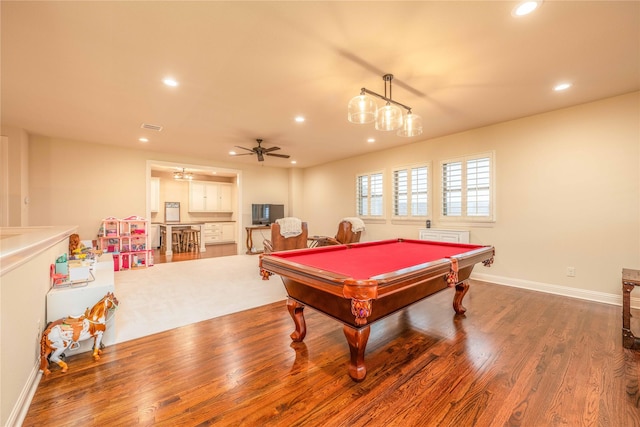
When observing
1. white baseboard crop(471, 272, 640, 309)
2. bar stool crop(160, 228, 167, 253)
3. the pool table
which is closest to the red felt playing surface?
the pool table

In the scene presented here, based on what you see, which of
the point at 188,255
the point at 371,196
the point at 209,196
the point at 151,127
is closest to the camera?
the point at 151,127

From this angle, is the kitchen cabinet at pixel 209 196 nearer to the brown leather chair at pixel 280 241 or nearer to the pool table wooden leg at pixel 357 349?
the brown leather chair at pixel 280 241

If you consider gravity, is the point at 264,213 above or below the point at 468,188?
below

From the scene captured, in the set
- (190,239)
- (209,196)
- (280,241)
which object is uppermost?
(209,196)

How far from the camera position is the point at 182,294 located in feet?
12.3

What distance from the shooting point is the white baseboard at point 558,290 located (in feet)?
10.8

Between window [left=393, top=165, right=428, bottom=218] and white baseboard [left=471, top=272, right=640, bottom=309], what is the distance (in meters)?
1.59

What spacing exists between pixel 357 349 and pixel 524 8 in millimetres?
2647

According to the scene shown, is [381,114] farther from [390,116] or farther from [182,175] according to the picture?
[182,175]

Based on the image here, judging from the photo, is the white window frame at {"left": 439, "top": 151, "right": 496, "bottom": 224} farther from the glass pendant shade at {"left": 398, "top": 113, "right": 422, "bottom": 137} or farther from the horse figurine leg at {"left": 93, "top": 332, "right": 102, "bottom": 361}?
the horse figurine leg at {"left": 93, "top": 332, "right": 102, "bottom": 361}

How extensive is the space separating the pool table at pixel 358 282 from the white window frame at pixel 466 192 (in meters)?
1.94

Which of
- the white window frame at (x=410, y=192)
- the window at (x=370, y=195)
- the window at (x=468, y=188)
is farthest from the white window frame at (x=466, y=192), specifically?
the window at (x=370, y=195)

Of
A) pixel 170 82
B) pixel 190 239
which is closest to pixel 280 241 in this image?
pixel 170 82

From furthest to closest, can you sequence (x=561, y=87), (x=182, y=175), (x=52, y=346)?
(x=182, y=175) → (x=561, y=87) → (x=52, y=346)
